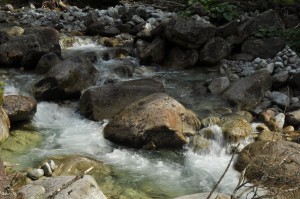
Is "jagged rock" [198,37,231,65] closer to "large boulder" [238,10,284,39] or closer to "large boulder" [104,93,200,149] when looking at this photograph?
"large boulder" [238,10,284,39]

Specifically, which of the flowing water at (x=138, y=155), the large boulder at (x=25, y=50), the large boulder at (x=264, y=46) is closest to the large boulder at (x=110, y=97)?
the flowing water at (x=138, y=155)

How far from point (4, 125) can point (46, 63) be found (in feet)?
9.78

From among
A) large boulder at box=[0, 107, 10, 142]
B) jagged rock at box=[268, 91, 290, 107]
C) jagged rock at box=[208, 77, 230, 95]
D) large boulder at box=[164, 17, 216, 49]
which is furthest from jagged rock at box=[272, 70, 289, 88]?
large boulder at box=[0, 107, 10, 142]

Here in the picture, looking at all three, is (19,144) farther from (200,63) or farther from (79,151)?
(200,63)

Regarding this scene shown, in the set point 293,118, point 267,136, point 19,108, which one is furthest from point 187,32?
point 19,108

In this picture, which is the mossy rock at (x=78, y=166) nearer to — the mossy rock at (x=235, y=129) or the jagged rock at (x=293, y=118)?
the mossy rock at (x=235, y=129)

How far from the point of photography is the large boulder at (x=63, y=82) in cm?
809

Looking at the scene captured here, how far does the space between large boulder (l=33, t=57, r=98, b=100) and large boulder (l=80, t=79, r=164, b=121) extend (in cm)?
50

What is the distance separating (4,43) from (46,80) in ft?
7.62

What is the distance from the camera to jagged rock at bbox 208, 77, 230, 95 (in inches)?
335

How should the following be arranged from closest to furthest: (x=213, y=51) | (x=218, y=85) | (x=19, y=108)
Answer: (x=19, y=108) < (x=218, y=85) < (x=213, y=51)

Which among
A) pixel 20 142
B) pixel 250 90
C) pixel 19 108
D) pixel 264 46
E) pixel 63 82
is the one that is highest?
pixel 264 46

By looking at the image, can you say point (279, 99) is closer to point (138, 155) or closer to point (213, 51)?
point (213, 51)

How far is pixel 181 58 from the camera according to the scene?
10.1 metres
